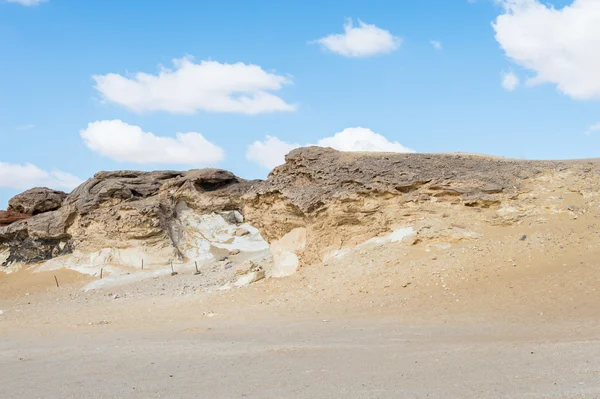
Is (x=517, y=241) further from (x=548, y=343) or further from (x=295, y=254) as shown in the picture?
(x=295, y=254)

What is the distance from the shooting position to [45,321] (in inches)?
714

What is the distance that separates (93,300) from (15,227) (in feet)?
48.7

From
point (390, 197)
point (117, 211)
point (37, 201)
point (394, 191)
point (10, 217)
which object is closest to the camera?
point (394, 191)

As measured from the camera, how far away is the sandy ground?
7785 mm

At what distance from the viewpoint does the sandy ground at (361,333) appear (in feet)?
25.5

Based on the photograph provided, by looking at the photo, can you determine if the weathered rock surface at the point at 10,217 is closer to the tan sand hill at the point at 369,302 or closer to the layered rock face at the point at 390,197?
the tan sand hill at the point at 369,302

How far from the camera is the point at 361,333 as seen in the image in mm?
12344

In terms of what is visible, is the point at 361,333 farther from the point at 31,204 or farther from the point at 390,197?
the point at 31,204

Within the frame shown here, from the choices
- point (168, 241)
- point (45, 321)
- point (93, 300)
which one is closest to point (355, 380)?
point (45, 321)

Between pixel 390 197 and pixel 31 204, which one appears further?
pixel 31 204

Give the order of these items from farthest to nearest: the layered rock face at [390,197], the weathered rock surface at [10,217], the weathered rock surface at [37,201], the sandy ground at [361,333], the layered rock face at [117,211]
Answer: the weathered rock surface at [10,217], the weathered rock surface at [37,201], the layered rock face at [117,211], the layered rock face at [390,197], the sandy ground at [361,333]

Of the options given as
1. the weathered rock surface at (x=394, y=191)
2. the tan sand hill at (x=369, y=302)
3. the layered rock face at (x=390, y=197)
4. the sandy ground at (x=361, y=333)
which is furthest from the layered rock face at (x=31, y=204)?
the weathered rock surface at (x=394, y=191)

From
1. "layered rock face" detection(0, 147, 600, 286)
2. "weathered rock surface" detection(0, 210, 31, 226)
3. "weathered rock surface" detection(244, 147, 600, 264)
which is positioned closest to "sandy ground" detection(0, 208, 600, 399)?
"layered rock face" detection(0, 147, 600, 286)

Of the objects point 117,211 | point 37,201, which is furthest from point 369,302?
point 37,201
